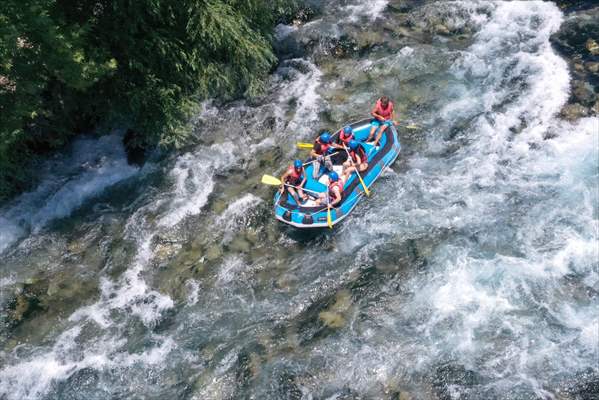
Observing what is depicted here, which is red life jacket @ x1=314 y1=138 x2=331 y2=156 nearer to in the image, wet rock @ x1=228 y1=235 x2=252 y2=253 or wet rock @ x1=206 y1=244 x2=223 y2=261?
wet rock @ x1=228 y1=235 x2=252 y2=253

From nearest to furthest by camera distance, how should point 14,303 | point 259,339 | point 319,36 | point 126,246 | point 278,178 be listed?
point 259,339, point 14,303, point 126,246, point 278,178, point 319,36

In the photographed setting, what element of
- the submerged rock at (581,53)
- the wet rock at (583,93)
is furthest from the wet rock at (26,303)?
the wet rock at (583,93)

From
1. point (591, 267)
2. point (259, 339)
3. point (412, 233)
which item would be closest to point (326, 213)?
point (412, 233)

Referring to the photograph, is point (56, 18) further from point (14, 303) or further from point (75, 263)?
point (14, 303)

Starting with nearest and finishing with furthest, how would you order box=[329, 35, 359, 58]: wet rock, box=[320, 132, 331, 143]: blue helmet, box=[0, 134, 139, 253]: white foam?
box=[320, 132, 331, 143]: blue helmet
box=[0, 134, 139, 253]: white foam
box=[329, 35, 359, 58]: wet rock

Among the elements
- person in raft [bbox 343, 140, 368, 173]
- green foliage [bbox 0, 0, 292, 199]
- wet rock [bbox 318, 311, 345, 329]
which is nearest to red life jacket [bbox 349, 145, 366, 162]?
person in raft [bbox 343, 140, 368, 173]

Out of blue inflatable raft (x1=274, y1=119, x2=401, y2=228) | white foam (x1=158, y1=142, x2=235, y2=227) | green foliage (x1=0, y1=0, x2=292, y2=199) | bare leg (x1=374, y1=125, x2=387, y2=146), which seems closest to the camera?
green foliage (x1=0, y1=0, x2=292, y2=199)

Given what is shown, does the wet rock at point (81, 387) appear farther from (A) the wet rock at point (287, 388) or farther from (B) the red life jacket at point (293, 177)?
(B) the red life jacket at point (293, 177)
